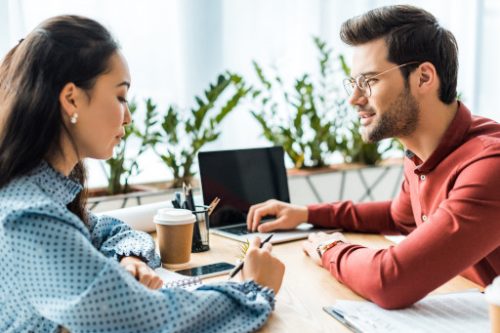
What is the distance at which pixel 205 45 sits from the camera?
2.50 metres

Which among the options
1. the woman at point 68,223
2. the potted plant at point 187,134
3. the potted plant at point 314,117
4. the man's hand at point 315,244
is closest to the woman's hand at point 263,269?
the woman at point 68,223

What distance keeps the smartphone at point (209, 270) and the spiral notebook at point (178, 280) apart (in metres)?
0.03

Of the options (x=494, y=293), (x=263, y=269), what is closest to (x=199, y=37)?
(x=263, y=269)

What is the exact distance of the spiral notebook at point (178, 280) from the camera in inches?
46.8

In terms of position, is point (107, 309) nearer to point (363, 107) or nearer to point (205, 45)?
point (363, 107)

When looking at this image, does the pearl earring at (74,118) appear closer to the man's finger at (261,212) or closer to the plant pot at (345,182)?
the man's finger at (261,212)

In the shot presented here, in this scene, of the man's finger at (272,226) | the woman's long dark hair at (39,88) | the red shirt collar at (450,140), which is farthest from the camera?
the man's finger at (272,226)

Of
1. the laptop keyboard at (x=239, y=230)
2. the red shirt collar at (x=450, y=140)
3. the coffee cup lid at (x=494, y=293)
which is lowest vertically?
the laptop keyboard at (x=239, y=230)

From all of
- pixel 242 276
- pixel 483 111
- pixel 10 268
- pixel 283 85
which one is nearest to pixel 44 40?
pixel 10 268

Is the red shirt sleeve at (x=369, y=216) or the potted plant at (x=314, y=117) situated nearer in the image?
the red shirt sleeve at (x=369, y=216)

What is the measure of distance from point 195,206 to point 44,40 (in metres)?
0.70

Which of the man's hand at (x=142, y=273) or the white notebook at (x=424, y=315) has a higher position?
the man's hand at (x=142, y=273)

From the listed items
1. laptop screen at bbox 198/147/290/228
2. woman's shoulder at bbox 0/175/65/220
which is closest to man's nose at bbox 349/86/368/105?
laptop screen at bbox 198/147/290/228

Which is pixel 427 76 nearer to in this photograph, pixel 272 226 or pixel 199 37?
pixel 272 226
